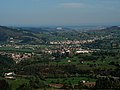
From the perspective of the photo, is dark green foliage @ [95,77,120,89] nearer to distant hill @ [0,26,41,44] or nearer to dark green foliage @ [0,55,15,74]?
dark green foliage @ [0,55,15,74]

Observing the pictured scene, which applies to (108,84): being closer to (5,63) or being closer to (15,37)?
(5,63)

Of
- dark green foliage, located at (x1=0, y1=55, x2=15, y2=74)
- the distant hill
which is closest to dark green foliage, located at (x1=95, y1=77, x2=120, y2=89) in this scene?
dark green foliage, located at (x1=0, y1=55, x2=15, y2=74)

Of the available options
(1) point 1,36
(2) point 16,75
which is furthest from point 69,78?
(1) point 1,36

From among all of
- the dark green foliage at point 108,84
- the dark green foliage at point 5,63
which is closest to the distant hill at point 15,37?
→ the dark green foliage at point 5,63

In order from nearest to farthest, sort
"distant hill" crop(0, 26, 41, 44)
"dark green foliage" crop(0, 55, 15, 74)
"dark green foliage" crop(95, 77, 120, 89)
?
1. "dark green foliage" crop(95, 77, 120, 89)
2. "dark green foliage" crop(0, 55, 15, 74)
3. "distant hill" crop(0, 26, 41, 44)

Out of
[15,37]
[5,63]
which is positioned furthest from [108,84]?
[15,37]

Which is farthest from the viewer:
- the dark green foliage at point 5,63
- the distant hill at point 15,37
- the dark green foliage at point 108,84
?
the distant hill at point 15,37

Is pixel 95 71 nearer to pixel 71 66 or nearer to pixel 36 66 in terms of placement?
pixel 71 66

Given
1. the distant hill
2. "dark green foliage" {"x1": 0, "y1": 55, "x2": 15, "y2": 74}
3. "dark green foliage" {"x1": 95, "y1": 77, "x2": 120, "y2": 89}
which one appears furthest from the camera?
the distant hill

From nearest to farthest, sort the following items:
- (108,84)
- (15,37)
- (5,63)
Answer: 1. (108,84)
2. (5,63)
3. (15,37)

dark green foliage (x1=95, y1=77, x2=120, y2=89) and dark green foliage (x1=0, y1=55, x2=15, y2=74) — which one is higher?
→ dark green foliage (x1=95, y1=77, x2=120, y2=89)

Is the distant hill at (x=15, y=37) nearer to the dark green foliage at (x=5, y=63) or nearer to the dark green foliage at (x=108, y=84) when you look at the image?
the dark green foliage at (x=5, y=63)

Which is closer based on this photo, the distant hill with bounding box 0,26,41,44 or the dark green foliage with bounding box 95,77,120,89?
the dark green foliage with bounding box 95,77,120,89
